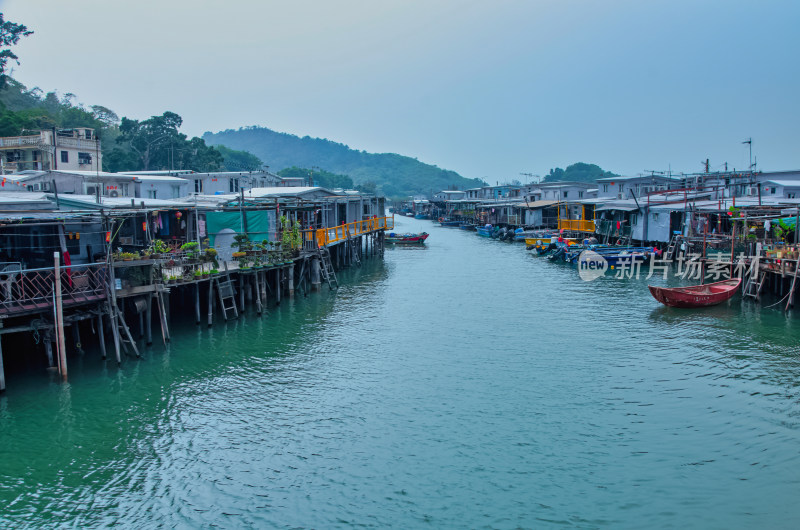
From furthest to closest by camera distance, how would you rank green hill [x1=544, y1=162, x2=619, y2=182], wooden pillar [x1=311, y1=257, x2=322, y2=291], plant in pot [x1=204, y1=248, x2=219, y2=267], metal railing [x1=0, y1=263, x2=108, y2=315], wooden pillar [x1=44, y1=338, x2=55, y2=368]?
1. green hill [x1=544, y1=162, x2=619, y2=182]
2. wooden pillar [x1=311, y1=257, x2=322, y2=291]
3. plant in pot [x1=204, y1=248, x2=219, y2=267]
4. wooden pillar [x1=44, y1=338, x2=55, y2=368]
5. metal railing [x1=0, y1=263, x2=108, y2=315]

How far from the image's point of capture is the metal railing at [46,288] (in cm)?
1504

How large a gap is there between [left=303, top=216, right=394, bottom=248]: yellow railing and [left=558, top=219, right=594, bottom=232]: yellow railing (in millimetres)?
19832

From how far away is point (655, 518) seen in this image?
10742 mm

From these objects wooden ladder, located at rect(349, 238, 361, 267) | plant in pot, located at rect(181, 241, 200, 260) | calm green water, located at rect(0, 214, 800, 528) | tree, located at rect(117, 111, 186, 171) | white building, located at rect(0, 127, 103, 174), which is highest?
tree, located at rect(117, 111, 186, 171)

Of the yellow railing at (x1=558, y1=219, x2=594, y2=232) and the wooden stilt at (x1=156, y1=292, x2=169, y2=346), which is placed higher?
the yellow railing at (x1=558, y1=219, x2=594, y2=232)

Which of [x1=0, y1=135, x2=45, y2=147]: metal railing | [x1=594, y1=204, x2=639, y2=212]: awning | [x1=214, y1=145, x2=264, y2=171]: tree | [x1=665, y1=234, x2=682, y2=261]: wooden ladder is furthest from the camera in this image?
[x1=214, y1=145, x2=264, y2=171]: tree

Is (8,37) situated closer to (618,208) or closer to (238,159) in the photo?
(618,208)

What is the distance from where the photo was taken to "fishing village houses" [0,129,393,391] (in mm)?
16500

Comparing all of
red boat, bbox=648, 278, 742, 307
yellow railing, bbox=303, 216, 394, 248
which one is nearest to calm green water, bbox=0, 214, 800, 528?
red boat, bbox=648, 278, 742, 307

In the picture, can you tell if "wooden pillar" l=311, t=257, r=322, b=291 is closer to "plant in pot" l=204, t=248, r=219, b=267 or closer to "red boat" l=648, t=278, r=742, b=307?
"plant in pot" l=204, t=248, r=219, b=267

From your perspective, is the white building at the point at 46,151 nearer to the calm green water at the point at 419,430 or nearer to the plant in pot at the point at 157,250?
the plant in pot at the point at 157,250

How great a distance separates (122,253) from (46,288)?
2.94m

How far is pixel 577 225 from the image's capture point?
5806 cm

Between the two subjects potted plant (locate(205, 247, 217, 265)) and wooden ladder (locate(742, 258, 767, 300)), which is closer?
potted plant (locate(205, 247, 217, 265))
